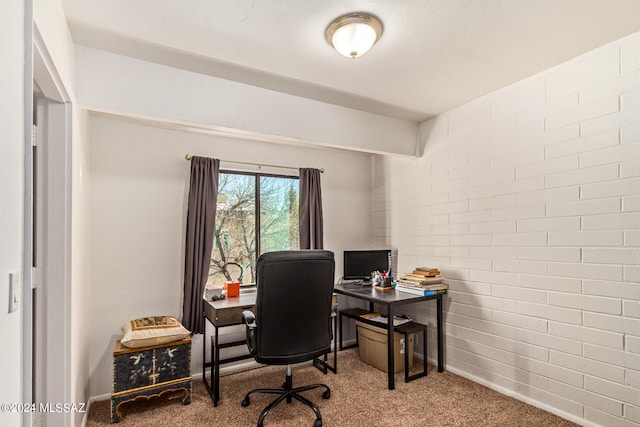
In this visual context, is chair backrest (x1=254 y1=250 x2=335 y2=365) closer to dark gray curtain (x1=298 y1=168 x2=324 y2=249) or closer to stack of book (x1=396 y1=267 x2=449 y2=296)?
stack of book (x1=396 y1=267 x2=449 y2=296)

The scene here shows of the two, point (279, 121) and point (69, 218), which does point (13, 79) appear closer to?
point (69, 218)

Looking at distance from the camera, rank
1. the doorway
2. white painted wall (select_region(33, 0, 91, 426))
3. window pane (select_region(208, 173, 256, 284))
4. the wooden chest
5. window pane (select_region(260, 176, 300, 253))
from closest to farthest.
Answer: white painted wall (select_region(33, 0, 91, 426))
the doorway
the wooden chest
window pane (select_region(208, 173, 256, 284))
window pane (select_region(260, 176, 300, 253))

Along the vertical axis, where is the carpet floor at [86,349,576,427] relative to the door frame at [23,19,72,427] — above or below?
below

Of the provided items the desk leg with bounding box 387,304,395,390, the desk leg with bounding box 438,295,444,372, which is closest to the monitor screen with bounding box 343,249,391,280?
the desk leg with bounding box 438,295,444,372

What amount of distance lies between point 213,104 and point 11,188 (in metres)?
1.74

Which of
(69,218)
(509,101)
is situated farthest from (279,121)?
(509,101)

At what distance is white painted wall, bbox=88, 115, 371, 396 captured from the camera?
9.53ft

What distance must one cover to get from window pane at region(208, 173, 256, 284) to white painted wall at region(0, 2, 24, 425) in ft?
7.82

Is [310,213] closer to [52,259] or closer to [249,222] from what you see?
[249,222]

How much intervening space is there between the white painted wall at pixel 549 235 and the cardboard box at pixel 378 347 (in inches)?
16.4

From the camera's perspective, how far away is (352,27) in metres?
1.94

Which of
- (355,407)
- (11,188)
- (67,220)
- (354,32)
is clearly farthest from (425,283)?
(11,188)

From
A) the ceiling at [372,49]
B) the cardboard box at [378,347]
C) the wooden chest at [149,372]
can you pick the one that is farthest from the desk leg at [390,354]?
the ceiling at [372,49]

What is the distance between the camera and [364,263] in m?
3.93
